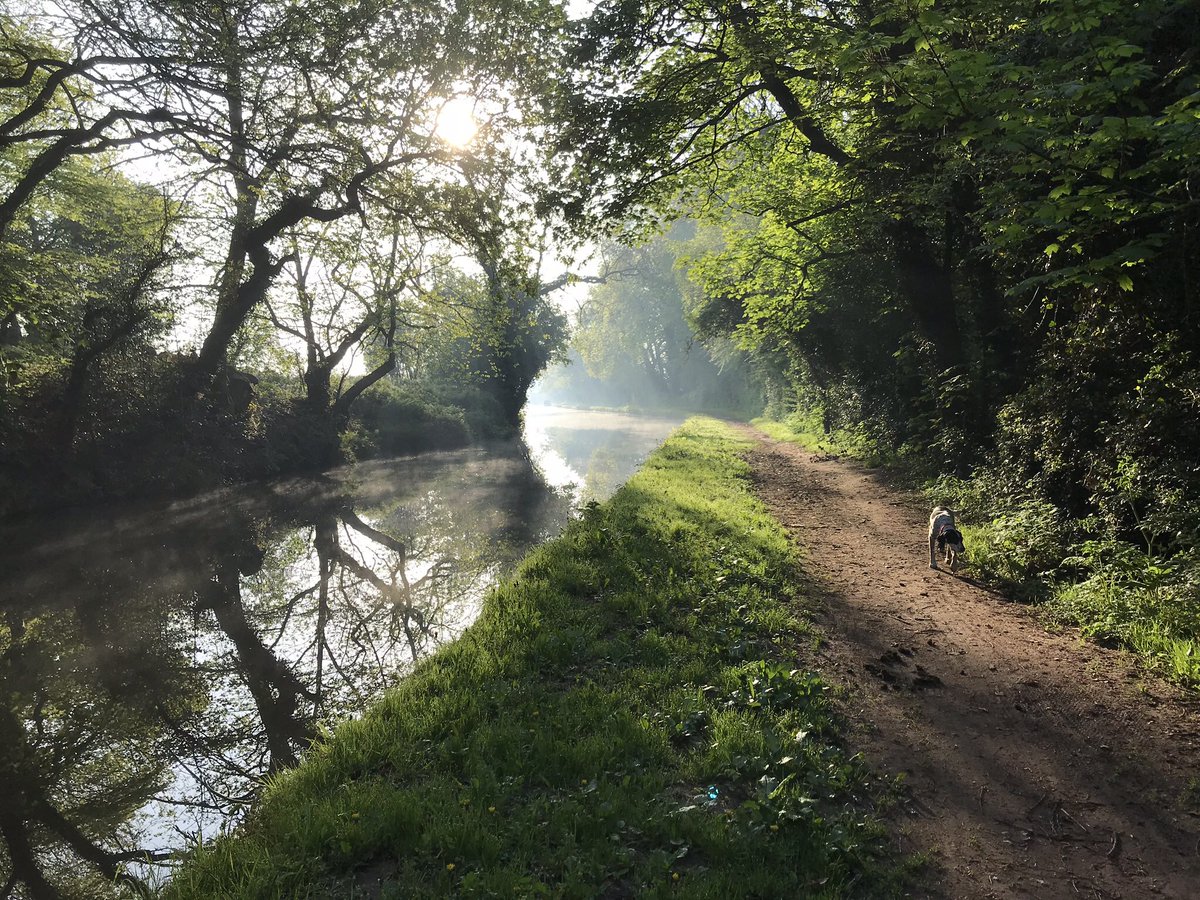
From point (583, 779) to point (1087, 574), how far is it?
259 inches

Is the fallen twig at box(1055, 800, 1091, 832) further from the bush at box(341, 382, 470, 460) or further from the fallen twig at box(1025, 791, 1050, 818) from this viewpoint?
the bush at box(341, 382, 470, 460)

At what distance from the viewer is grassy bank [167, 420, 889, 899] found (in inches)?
123

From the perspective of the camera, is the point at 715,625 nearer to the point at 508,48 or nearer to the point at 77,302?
the point at 508,48

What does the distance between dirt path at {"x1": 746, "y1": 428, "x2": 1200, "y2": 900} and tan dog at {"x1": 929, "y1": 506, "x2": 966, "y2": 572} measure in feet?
2.52

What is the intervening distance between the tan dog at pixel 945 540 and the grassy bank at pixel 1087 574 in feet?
0.78

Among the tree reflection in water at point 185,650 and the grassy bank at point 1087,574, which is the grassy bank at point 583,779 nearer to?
the tree reflection in water at point 185,650

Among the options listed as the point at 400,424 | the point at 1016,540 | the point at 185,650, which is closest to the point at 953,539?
the point at 1016,540

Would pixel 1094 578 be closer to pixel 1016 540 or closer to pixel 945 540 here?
pixel 1016 540

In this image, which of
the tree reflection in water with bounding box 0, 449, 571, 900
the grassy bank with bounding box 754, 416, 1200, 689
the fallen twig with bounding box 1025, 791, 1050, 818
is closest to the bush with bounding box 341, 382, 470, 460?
the tree reflection in water with bounding box 0, 449, 571, 900

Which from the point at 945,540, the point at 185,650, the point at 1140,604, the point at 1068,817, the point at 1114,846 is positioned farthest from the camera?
the point at 945,540

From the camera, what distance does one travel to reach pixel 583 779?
392 centimetres

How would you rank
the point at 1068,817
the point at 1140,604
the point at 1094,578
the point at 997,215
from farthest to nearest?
the point at 997,215
the point at 1094,578
the point at 1140,604
the point at 1068,817

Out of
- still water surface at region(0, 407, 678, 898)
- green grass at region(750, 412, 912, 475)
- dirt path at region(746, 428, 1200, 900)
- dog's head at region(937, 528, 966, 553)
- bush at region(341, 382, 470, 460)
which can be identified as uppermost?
bush at region(341, 382, 470, 460)

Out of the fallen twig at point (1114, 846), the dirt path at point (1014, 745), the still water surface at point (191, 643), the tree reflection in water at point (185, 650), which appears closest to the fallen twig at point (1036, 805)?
the dirt path at point (1014, 745)
